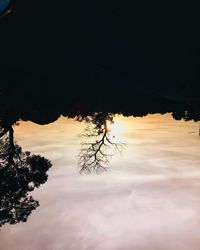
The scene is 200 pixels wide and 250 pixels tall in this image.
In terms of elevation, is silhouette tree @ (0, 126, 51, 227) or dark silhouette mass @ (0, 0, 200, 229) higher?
dark silhouette mass @ (0, 0, 200, 229)

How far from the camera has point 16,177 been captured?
8.10m

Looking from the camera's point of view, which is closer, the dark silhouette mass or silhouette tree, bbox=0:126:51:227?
the dark silhouette mass

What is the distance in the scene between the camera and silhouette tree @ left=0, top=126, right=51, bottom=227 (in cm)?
775

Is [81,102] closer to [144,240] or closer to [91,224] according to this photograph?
[144,240]

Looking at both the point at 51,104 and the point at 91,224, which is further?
the point at 91,224

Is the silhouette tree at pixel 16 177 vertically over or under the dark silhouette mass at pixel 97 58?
under

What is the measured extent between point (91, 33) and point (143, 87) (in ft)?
2.55

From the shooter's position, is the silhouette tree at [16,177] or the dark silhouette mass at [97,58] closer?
the dark silhouette mass at [97,58]

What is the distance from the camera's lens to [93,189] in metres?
180

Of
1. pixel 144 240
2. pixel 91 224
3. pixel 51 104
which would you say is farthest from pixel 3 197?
pixel 91 224

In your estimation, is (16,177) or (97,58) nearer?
(97,58)

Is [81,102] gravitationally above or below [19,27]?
below

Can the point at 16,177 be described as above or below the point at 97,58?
below

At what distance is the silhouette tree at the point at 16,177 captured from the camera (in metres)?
7.75
